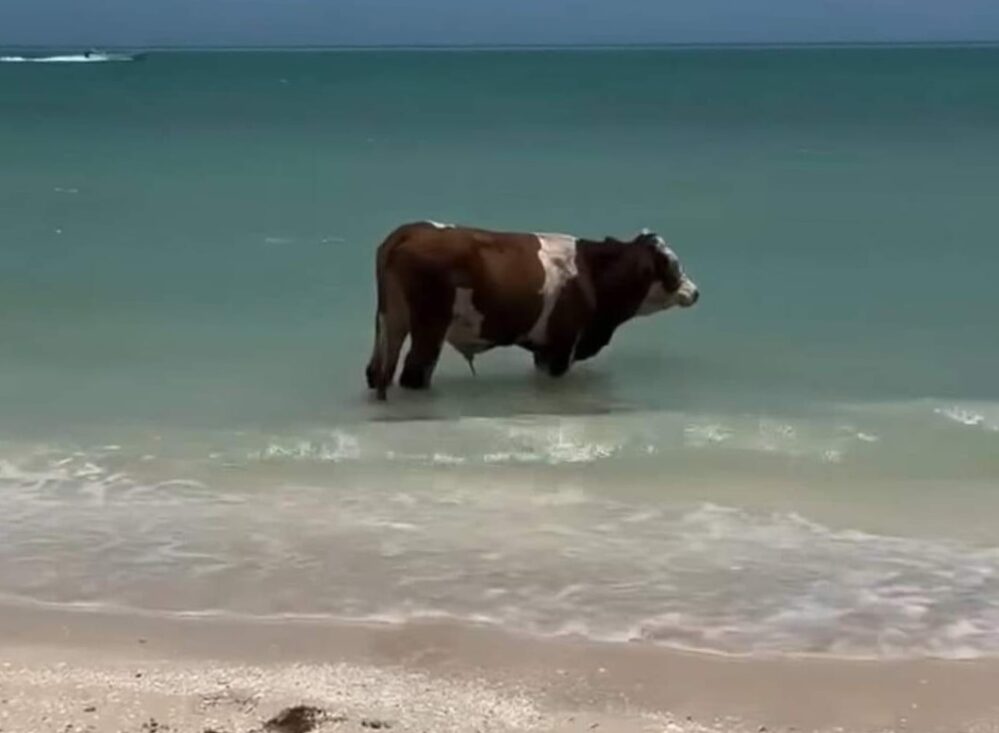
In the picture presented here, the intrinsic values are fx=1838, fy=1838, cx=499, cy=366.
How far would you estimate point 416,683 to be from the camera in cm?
549

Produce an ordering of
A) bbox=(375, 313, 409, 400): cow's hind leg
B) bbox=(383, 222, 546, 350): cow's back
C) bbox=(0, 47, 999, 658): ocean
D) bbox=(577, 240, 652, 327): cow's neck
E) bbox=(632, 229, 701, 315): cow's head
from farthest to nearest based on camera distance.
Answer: bbox=(632, 229, 701, 315): cow's head
bbox=(577, 240, 652, 327): cow's neck
bbox=(375, 313, 409, 400): cow's hind leg
bbox=(383, 222, 546, 350): cow's back
bbox=(0, 47, 999, 658): ocean

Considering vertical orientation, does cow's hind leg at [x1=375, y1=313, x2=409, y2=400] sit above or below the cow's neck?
below

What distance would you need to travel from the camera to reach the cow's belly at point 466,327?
32.2 ft

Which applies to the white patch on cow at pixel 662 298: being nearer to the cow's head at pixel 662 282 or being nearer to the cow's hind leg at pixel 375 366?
the cow's head at pixel 662 282

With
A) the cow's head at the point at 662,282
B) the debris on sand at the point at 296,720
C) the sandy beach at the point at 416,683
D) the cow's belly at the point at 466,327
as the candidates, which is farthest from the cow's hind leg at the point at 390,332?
the debris on sand at the point at 296,720

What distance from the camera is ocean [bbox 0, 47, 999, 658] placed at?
661cm

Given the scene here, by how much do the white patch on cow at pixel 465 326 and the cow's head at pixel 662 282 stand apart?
1221 millimetres

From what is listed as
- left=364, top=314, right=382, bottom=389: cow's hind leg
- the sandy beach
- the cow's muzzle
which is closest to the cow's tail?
left=364, top=314, right=382, bottom=389: cow's hind leg

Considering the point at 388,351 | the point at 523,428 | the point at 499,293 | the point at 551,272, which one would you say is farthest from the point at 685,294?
the point at 388,351

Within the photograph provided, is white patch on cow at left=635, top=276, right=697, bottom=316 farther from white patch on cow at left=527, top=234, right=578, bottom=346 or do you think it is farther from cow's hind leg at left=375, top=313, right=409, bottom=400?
cow's hind leg at left=375, top=313, right=409, bottom=400

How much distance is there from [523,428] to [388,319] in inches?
38.2

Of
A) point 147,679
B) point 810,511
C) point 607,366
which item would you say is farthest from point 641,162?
point 147,679

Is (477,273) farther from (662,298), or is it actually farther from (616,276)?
(662,298)

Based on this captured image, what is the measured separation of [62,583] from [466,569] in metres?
1.48
